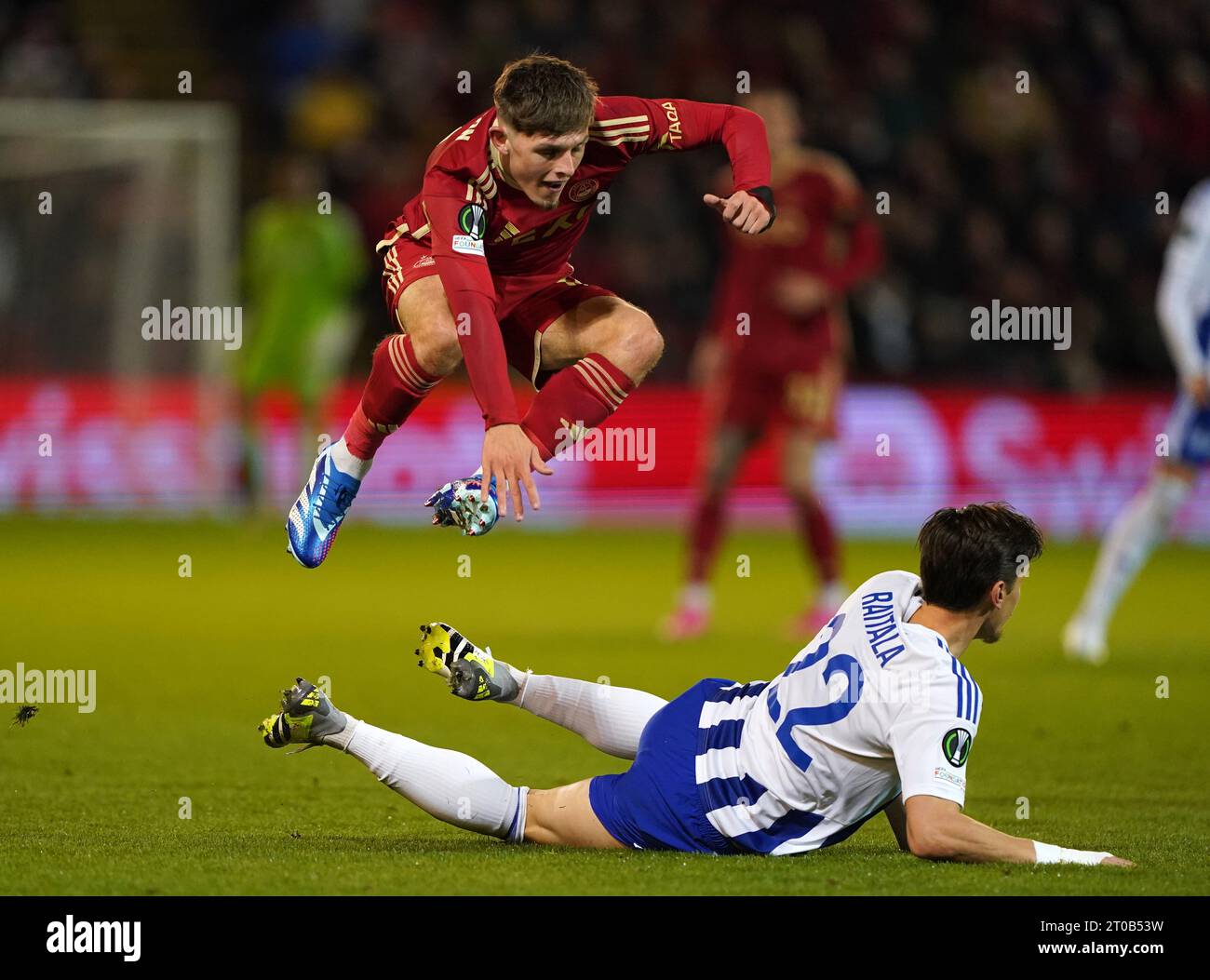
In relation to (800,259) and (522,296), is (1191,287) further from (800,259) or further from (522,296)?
(522,296)

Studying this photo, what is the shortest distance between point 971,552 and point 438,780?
55.7 inches

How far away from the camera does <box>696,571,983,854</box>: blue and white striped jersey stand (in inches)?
160

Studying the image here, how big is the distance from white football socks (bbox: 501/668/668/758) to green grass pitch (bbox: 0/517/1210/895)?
42 cm

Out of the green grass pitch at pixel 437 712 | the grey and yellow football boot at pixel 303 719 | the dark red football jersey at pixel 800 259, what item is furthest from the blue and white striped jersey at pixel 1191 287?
the grey and yellow football boot at pixel 303 719

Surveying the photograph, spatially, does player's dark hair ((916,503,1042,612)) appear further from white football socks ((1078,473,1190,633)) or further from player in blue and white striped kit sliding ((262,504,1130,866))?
white football socks ((1078,473,1190,633))

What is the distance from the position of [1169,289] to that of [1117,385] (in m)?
6.97

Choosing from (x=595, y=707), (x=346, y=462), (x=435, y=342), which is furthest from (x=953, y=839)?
(x=346, y=462)

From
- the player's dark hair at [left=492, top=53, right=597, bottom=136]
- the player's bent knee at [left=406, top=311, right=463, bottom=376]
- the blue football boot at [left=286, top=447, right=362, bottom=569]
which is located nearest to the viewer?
the player's dark hair at [left=492, top=53, right=597, bottom=136]

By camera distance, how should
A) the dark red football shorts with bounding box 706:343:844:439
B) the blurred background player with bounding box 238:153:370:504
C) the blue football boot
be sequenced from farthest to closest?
1. the blurred background player with bounding box 238:153:370:504
2. the dark red football shorts with bounding box 706:343:844:439
3. the blue football boot

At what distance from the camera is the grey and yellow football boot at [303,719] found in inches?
178

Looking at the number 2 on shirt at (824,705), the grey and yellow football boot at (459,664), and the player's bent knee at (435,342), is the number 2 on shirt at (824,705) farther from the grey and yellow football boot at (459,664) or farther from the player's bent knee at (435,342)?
the player's bent knee at (435,342)

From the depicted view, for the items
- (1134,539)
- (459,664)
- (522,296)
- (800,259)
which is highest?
(800,259)

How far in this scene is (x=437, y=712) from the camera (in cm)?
713

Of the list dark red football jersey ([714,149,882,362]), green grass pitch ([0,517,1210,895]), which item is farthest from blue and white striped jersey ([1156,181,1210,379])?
dark red football jersey ([714,149,882,362])
